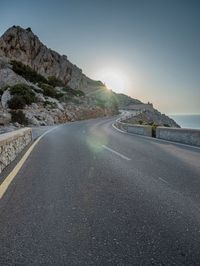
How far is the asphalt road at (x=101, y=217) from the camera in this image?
2.76 meters

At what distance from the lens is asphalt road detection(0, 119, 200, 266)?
9.04 ft

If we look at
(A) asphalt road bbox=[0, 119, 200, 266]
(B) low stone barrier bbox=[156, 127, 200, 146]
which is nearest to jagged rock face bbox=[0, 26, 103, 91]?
(B) low stone barrier bbox=[156, 127, 200, 146]

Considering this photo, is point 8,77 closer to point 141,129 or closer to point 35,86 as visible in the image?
point 35,86

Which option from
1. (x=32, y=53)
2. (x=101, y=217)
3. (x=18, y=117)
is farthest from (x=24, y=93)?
(x=32, y=53)

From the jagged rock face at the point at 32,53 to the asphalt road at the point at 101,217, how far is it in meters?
69.7

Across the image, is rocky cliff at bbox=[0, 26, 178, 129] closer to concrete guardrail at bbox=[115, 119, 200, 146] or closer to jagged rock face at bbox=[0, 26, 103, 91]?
jagged rock face at bbox=[0, 26, 103, 91]


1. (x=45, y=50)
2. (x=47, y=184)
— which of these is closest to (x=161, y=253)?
(x=47, y=184)

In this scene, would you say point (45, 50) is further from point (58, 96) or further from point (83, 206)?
point (83, 206)

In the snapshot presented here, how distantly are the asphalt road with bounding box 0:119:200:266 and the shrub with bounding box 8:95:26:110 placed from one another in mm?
29678

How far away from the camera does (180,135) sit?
1420 centimetres

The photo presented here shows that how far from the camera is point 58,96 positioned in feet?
178

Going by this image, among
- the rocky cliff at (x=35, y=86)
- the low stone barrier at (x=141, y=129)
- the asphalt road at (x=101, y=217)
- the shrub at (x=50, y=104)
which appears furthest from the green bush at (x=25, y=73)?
the asphalt road at (x=101, y=217)

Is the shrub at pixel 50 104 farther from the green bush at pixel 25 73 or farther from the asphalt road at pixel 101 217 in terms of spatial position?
the asphalt road at pixel 101 217

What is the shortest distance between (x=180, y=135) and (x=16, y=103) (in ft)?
86.2
